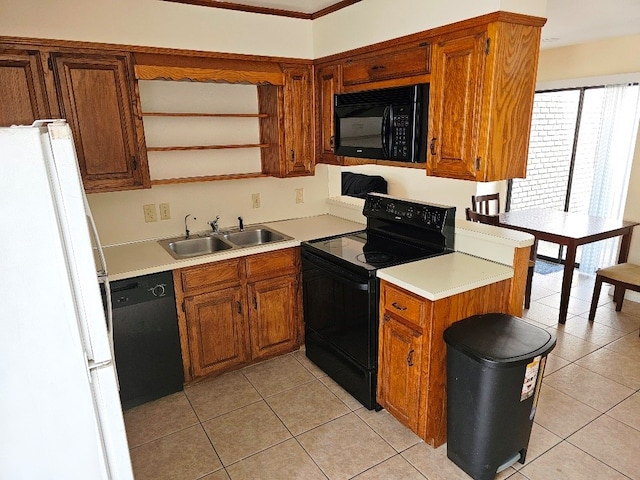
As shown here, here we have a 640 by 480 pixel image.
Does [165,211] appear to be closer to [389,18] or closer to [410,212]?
[410,212]

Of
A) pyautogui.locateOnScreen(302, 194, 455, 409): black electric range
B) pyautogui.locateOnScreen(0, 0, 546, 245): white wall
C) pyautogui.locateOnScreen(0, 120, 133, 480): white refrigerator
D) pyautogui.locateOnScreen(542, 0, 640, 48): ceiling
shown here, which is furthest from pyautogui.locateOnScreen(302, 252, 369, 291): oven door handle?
pyautogui.locateOnScreen(542, 0, 640, 48): ceiling

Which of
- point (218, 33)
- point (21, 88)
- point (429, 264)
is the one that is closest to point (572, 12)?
point (429, 264)

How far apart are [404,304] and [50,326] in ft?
5.13

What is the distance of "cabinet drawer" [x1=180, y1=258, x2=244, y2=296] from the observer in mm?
2572

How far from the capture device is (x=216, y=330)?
9.03ft

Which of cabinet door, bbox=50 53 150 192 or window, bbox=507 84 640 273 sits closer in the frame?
cabinet door, bbox=50 53 150 192

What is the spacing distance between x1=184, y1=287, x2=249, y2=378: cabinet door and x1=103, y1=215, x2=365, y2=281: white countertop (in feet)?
0.79

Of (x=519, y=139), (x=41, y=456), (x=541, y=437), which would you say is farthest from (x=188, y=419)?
(x=519, y=139)

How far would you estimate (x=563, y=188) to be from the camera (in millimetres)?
5121

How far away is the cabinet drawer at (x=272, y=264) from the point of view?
2.79 meters

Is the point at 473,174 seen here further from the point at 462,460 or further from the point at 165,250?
the point at 165,250

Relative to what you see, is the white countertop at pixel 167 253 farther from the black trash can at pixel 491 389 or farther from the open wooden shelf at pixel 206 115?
the black trash can at pixel 491 389

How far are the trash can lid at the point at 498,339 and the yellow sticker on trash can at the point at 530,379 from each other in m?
0.07

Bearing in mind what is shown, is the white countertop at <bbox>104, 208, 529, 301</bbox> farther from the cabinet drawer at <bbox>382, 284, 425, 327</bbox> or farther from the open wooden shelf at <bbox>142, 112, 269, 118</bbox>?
the open wooden shelf at <bbox>142, 112, 269, 118</bbox>
